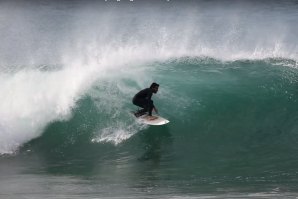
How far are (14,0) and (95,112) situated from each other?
84.8 m

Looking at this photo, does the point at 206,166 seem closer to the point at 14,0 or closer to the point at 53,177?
the point at 53,177

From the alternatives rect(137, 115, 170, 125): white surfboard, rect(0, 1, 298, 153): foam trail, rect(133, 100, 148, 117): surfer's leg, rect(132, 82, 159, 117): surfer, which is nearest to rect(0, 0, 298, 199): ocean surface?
rect(0, 1, 298, 153): foam trail

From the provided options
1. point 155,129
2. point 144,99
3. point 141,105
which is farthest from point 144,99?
point 155,129

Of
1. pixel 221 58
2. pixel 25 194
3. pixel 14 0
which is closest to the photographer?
pixel 25 194

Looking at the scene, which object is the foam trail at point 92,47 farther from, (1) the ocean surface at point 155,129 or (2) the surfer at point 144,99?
(2) the surfer at point 144,99

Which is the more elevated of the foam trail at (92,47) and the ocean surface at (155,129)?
the foam trail at (92,47)

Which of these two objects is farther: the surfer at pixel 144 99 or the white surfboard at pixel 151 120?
the white surfboard at pixel 151 120

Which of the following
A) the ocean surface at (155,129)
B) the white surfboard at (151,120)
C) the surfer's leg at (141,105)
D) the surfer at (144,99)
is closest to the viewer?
the ocean surface at (155,129)

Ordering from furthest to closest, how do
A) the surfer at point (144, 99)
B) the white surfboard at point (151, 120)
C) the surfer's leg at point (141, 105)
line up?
the white surfboard at point (151, 120) → the surfer's leg at point (141, 105) → the surfer at point (144, 99)

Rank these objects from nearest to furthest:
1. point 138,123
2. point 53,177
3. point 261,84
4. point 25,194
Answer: point 25,194 → point 53,177 → point 138,123 → point 261,84

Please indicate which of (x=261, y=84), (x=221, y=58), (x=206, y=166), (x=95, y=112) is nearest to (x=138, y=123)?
(x=95, y=112)

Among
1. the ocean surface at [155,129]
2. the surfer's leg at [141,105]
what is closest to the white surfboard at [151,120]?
the surfer's leg at [141,105]

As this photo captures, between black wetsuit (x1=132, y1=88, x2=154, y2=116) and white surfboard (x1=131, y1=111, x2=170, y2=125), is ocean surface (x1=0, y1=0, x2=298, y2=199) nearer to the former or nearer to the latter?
white surfboard (x1=131, y1=111, x2=170, y2=125)

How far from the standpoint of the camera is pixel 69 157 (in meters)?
12.4
